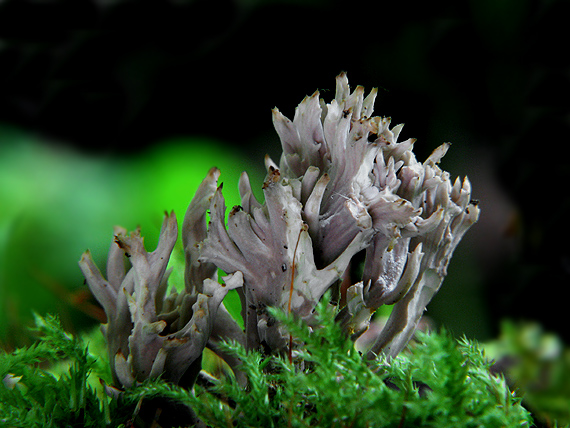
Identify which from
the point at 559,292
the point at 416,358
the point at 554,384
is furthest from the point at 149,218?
the point at 559,292

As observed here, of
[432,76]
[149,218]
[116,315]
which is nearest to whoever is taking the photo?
[116,315]

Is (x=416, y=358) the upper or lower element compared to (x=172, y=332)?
upper

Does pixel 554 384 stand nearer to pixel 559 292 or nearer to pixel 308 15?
pixel 559 292

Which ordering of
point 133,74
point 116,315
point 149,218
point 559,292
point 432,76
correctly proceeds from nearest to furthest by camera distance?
point 116,315 < point 149,218 < point 432,76 < point 559,292 < point 133,74

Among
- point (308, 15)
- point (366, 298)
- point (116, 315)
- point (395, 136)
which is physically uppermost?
point (308, 15)

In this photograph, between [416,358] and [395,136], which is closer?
[416,358]

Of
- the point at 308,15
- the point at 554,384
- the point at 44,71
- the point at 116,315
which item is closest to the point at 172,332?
the point at 116,315

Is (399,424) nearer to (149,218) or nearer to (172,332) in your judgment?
(172,332)
